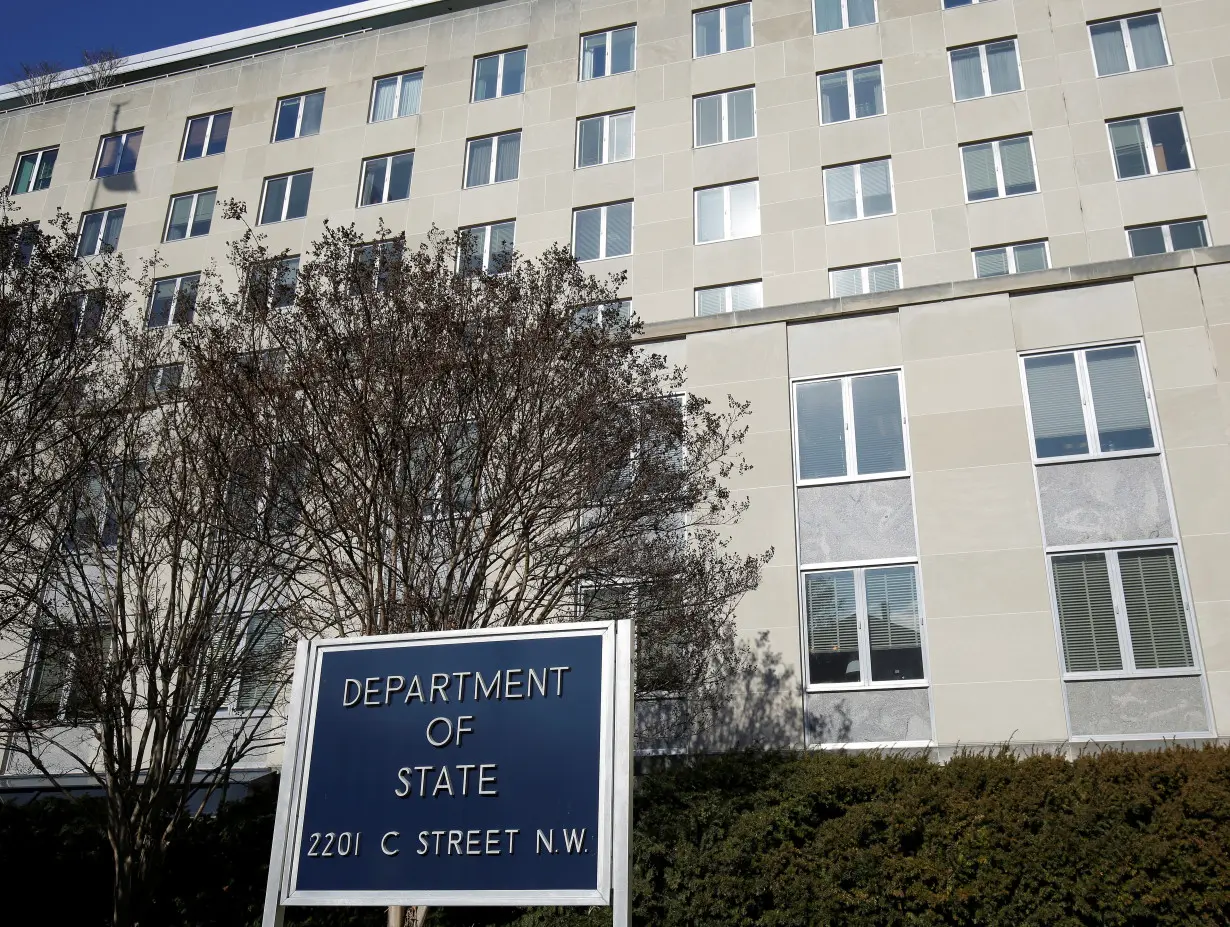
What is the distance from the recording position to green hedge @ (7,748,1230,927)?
10.8m

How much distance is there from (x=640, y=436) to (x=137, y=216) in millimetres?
22647

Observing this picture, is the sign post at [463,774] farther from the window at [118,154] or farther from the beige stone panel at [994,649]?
the window at [118,154]

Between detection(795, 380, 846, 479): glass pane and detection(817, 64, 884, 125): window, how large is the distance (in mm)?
9631

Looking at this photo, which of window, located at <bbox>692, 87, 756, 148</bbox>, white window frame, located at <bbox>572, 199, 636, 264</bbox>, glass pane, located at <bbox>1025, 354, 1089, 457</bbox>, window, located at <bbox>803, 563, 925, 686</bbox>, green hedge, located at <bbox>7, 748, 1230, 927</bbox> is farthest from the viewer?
window, located at <bbox>692, 87, 756, 148</bbox>

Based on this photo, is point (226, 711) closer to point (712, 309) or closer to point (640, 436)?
point (640, 436)

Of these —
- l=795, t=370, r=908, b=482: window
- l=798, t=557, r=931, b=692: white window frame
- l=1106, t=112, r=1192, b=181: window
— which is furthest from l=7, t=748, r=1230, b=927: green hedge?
l=1106, t=112, r=1192, b=181: window

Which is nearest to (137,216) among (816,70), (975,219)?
(816,70)

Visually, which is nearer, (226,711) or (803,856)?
(803,856)

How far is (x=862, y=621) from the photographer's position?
17734 millimetres

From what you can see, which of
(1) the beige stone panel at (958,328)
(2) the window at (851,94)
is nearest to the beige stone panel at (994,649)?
(1) the beige stone panel at (958,328)

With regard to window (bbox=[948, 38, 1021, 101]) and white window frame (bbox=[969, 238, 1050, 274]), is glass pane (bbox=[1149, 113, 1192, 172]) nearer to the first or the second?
white window frame (bbox=[969, 238, 1050, 274])

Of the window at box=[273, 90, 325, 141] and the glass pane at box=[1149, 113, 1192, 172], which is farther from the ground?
the window at box=[273, 90, 325, 141]

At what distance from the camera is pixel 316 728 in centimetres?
707

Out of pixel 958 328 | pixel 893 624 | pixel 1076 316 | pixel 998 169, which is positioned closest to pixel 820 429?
pixel 958 328
